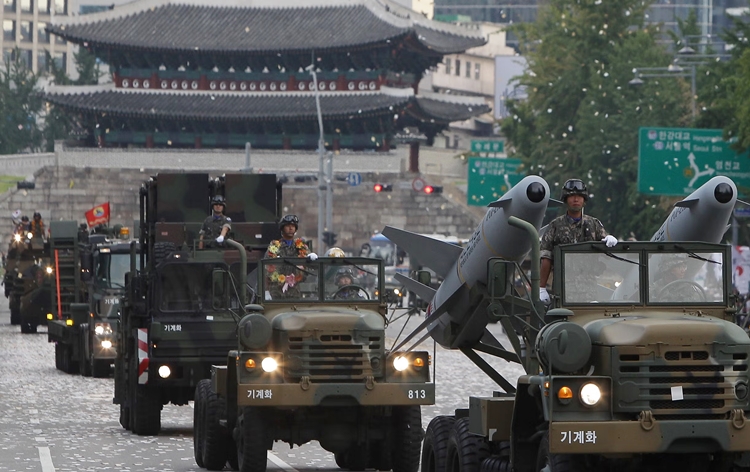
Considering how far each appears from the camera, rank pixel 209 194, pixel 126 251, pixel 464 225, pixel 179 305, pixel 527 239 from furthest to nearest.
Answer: pixel 464 225 → pixel 126 251 → pixel 209 194 → pixel 179 305 → pixel 527 239

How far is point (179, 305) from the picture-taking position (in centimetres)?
2067

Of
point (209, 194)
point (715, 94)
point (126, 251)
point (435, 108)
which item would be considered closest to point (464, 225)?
point (435, 108)

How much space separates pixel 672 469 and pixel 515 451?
99cm

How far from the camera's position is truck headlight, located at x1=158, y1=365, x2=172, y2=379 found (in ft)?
66.3

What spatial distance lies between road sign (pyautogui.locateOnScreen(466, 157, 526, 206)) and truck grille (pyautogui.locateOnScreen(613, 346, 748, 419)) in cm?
5313

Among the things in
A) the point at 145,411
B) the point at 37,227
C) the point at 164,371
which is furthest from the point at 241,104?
the point at 164,371

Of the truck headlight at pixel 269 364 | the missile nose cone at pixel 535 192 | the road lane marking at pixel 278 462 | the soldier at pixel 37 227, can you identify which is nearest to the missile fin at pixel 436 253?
the truck headlight at pixel 269 364

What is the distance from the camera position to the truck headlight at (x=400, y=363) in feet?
51.5

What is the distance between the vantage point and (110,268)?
3080 cm

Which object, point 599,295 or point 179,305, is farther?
point 179,305

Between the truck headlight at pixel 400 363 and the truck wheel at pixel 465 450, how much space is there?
2855 mm

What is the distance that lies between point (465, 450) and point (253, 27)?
88.0m

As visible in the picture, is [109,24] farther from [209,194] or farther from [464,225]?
[209,194]

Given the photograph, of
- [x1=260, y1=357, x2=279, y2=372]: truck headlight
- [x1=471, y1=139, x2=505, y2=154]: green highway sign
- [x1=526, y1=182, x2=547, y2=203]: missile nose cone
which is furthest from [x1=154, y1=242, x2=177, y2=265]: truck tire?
[x1=471, y1=139, x2=505, y2=154]: green highway sign
